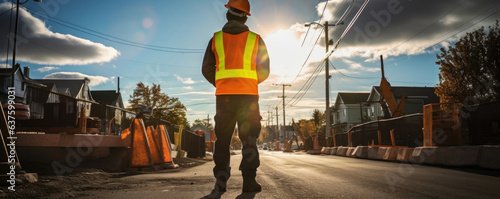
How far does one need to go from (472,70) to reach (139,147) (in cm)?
2441

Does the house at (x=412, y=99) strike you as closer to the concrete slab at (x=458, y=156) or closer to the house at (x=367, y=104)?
the house at (x=367, y=104)

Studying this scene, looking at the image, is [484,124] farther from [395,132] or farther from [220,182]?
[220,182]

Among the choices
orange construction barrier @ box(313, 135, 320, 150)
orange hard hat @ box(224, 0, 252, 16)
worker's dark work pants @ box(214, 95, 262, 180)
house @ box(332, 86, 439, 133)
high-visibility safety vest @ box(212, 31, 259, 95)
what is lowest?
orange construction barrier @ box(313, 135, 320, 150)

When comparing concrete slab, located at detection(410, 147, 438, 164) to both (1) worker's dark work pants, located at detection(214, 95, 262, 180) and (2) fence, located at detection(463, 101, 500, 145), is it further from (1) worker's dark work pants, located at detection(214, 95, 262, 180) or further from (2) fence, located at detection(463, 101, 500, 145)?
(1) worker's dark work pants, located at detection(214, 95, 262, 180)

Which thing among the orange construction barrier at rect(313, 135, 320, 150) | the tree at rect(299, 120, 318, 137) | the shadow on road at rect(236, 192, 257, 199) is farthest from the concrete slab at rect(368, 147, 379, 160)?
the tree at rect(299, 120, 318, 137)

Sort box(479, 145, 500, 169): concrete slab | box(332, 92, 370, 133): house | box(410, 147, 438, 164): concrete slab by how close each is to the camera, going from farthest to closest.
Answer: box(332, 92, 370, 133): house → box(410, 147, 438, 164): concrete slab → box(479, 145, 500, 169): concrete slab

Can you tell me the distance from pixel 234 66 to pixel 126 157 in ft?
16.3

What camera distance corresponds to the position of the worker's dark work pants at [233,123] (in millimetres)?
3887

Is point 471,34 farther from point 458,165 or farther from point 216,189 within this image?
point 216,189

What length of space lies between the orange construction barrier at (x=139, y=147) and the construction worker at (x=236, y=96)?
4.19 meters

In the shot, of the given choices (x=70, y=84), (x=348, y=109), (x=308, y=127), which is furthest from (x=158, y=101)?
(x=308, y=127)

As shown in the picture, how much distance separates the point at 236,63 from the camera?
3.96m

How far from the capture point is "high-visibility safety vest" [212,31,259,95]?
391cm

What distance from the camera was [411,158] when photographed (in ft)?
35.4
